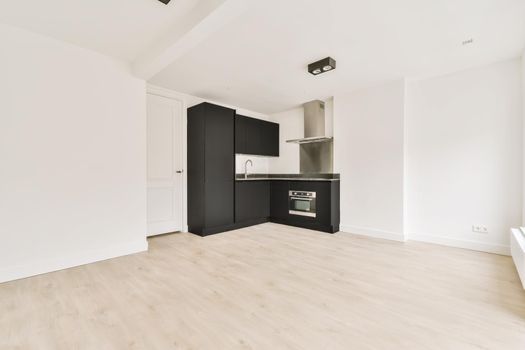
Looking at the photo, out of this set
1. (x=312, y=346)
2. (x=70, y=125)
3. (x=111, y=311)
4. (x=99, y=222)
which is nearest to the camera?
(x=312, y=346)

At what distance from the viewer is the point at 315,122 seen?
474 cm

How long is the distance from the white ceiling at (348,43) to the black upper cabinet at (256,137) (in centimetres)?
96

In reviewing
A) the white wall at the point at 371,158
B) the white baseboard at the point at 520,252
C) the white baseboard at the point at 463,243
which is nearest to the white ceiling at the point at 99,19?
the white wall at the point at 371,158

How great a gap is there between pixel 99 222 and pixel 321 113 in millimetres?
4213

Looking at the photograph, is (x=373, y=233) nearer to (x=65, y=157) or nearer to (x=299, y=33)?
(x=299, y=33)

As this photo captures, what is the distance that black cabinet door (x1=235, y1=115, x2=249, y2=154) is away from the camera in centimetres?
474

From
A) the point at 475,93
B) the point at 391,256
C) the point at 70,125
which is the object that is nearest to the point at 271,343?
the point at 391,256

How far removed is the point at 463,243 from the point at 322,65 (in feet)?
10.5

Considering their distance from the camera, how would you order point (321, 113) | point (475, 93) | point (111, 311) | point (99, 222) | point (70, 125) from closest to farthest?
point (111, 311), point (70, 125), point (99, 222), point (475, 93), point (321, 113)

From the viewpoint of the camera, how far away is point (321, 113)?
4.81m

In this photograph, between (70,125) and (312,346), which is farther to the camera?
(70,125)

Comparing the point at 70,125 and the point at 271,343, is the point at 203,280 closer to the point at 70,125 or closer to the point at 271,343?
the point at 271,343

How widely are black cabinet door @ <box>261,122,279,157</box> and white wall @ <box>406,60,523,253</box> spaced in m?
2.76

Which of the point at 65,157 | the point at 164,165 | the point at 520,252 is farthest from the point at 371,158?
the point at 65,157
